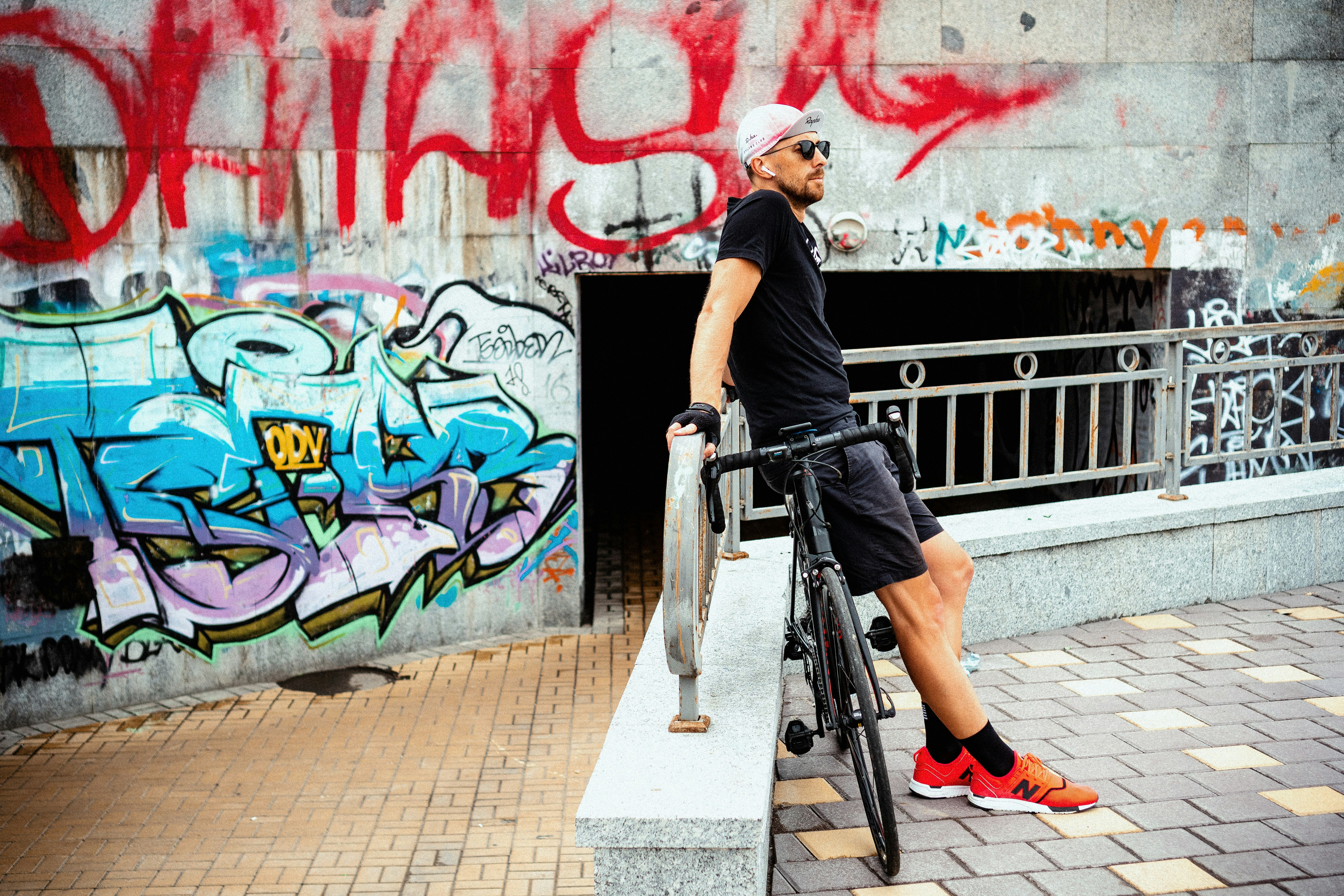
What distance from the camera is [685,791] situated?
8.88 feet

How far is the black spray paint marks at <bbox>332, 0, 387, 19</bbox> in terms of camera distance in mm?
7797

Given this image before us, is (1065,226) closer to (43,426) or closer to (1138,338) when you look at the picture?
(1138,338)

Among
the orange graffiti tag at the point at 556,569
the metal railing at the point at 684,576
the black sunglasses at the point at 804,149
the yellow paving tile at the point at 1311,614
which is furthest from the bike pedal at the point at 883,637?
the orange graffiti tag at the point at 556,569

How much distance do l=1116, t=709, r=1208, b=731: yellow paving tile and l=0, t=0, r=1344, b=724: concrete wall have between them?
4.70 meters

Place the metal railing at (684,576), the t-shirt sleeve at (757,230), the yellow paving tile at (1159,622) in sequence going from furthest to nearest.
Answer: the yellow paving tile at (1159,622) → the t-shirt sleeve at (757,230) → the metal railing at (684,576)

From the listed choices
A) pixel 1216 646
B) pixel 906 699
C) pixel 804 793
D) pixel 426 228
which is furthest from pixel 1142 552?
pixel 426 228

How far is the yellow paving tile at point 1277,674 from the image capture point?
4.69 meters

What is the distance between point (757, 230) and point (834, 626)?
3.63 feet

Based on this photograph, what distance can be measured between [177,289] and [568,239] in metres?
2.66

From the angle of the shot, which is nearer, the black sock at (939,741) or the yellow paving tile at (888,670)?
the black sock at (939,741)

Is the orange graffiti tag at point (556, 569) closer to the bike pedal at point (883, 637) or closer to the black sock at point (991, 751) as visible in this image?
the bike pedal at point (883, 637)

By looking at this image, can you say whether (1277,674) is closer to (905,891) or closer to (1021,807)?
(1021,807)

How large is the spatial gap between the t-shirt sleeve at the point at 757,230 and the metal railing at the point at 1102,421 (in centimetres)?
58

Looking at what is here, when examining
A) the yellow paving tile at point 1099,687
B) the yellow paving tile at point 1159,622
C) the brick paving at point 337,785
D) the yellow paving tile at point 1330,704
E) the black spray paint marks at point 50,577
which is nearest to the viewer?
the yellow paving tile at point 1330,704
